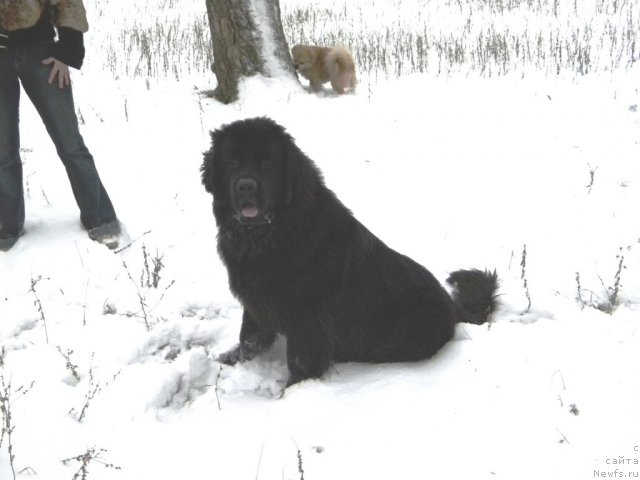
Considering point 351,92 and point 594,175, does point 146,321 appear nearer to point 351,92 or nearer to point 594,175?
point 594,175

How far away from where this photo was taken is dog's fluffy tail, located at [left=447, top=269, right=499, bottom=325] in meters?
3.26

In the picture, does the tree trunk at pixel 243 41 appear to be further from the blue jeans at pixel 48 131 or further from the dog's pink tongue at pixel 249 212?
the dog's pink tongue at pixel 249 212

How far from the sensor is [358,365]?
2992 mm

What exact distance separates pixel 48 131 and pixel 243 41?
3.21 m

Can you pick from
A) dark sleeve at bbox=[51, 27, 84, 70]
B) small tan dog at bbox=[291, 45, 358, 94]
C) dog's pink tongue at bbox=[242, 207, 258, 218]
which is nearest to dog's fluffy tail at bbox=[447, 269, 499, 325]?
dog's pink tongue at bbox=[242, 207, 258, 218]

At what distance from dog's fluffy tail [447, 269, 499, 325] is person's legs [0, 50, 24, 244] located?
3.03m

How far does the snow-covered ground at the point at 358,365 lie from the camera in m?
2.25

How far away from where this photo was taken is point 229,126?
2.63m

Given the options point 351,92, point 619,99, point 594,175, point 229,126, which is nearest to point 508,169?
point 594,175

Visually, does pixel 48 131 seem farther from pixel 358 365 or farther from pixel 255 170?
pixel 358 365

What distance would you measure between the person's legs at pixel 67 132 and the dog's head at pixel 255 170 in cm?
139

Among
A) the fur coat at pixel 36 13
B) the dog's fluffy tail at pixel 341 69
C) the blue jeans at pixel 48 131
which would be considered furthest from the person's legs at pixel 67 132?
the dog's fluffy tail at pixel 341 69

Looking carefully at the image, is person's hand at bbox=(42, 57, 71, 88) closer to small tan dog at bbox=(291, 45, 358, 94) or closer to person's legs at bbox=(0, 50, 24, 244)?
person's legs at bbox=(0, 50, 24, 244)

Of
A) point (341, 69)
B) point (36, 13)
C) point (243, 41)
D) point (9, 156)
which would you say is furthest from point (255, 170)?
point (341, 69)
